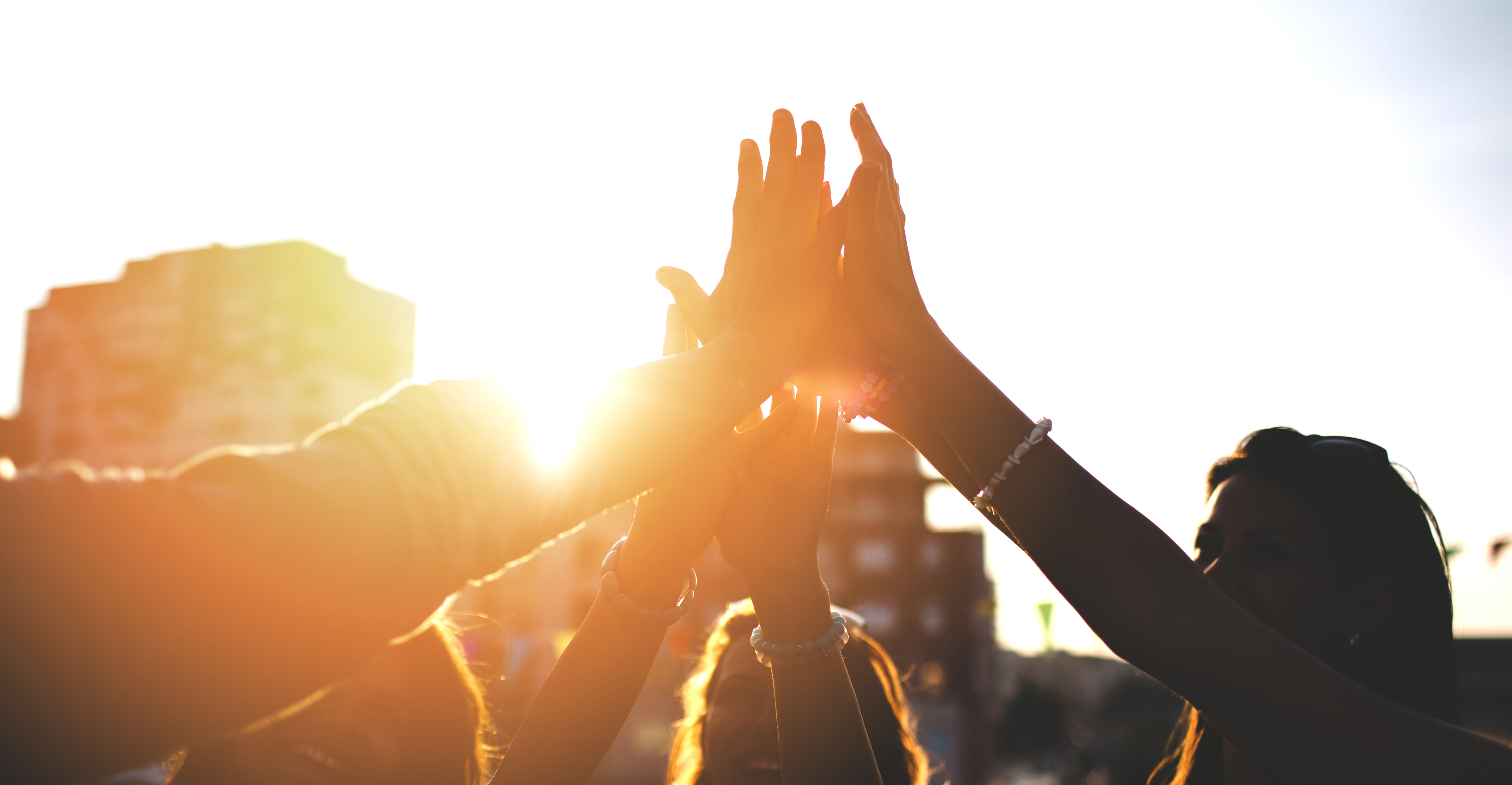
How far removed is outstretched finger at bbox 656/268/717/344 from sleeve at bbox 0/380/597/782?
1.60 m

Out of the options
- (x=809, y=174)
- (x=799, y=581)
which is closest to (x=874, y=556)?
(x=799, y=581)

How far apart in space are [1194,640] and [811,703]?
1.34m

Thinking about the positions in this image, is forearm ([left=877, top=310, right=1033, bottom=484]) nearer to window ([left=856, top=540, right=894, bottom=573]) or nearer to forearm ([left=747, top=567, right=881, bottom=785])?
forearm ([left=747, top=567, right=881, bottom=785])

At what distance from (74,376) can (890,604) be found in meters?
68.2

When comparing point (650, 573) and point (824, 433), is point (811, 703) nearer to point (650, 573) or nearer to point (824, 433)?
point (650, 573)

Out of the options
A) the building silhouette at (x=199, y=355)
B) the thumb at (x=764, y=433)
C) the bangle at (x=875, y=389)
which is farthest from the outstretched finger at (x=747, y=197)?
the building silhouette at (x=199, y=355)

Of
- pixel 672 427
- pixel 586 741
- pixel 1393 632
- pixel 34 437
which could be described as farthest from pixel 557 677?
pixel 34 437

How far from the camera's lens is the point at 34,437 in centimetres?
6612

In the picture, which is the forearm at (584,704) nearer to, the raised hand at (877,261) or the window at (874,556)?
the raised hand at (877,261)

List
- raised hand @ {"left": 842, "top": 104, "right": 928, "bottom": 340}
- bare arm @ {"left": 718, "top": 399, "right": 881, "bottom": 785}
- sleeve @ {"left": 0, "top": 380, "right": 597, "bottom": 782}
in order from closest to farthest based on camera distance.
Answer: sleeve @ {"left": 0, "top": 380, "right": 597, "bottom": 782}
raised hand @ {"left": 842, "top": 104, "right": 928, "bottom": 340}
bare arm @ {"left": 718, "top": 399, "right": 881, "bottom": 785}

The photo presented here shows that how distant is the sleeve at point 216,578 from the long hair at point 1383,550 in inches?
90.8

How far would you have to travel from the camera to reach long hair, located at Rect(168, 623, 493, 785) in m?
3.52

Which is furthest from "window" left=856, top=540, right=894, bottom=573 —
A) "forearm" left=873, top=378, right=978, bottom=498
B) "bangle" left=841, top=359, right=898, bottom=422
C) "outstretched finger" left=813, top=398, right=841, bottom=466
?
"forearm" left=873, top=378, right=978, bottom=498

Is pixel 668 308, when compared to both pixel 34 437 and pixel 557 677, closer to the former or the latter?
pixel 557 677
